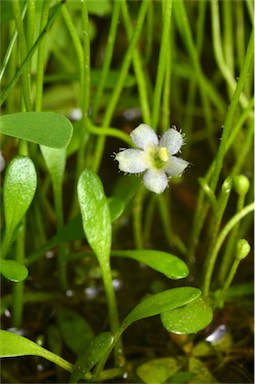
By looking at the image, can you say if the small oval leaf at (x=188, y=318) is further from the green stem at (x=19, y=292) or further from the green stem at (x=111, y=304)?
the green stem at (x=19, y=292)

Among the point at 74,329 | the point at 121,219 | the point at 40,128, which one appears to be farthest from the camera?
the point at 121,219

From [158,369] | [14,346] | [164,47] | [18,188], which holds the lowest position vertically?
[158,369]

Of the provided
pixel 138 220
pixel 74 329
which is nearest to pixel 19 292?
pixel 74 329

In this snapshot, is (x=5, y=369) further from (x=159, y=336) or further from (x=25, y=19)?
(x=25, y=19)

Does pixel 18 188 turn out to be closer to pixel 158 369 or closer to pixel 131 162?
pixel 131 162

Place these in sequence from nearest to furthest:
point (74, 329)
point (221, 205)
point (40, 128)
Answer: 1. point (40, 128)
2. point (221, 205)
3. point (74, 329)

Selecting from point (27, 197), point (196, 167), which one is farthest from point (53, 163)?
point (196, 167)

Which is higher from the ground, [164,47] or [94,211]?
[164,47]

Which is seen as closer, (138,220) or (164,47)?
(164,47)
